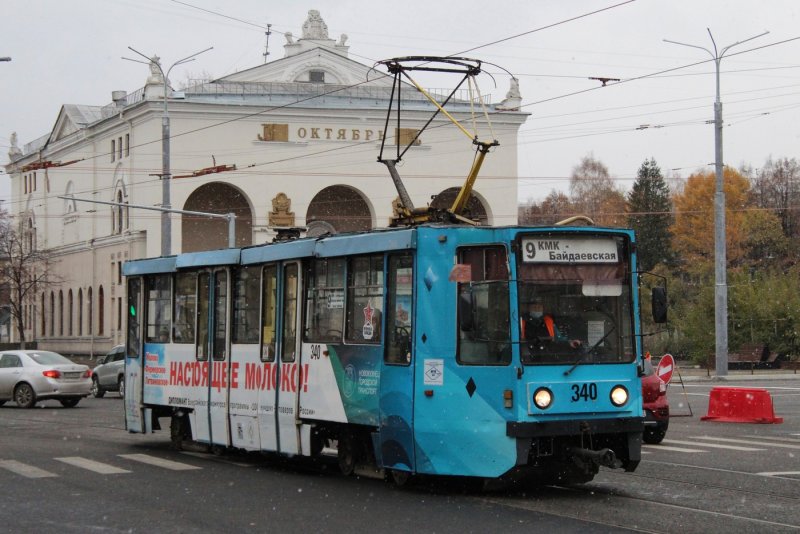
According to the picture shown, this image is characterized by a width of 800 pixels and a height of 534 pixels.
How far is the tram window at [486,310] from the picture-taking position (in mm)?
12906

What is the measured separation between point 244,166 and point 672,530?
52.6 m

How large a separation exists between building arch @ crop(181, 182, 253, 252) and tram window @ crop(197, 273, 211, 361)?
4748 cm

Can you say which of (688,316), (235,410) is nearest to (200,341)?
(235,410)

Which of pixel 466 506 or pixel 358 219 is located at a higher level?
pixel 358 219

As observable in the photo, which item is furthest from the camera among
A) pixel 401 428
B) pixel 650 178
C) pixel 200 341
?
pixel 650 178

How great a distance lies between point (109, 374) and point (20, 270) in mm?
34318

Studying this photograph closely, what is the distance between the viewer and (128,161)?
64.1 metres

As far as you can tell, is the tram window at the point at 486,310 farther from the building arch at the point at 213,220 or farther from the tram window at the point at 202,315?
the building arch at the point at 213,220

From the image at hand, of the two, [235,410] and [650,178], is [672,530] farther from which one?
[650,178]

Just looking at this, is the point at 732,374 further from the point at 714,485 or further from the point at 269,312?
the point at 714,485

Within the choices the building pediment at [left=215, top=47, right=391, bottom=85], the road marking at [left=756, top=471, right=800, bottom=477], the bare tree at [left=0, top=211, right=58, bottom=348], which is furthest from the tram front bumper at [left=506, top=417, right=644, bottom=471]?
the bare tree at [left=0, top=211, right=58, bottom=348]

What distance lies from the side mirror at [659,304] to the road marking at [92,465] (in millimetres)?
6626

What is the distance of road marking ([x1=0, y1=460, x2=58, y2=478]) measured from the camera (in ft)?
50.3

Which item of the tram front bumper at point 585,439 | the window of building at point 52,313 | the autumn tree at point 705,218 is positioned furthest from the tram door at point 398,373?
the autumn tree at point 705,218
